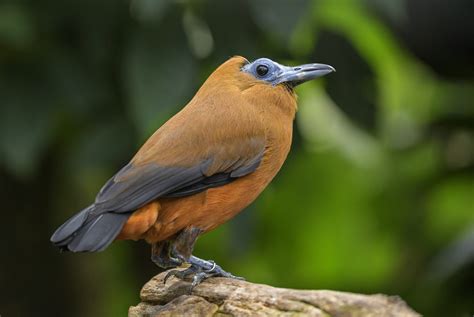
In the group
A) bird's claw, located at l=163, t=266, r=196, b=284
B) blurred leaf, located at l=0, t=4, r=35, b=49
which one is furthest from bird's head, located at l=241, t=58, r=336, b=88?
blurred leaf, located at l=0, t=4, r=35, b=49

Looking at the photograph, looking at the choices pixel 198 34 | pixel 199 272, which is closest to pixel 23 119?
pixel 198 34

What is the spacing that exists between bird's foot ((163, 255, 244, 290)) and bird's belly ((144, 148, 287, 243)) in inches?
5.5

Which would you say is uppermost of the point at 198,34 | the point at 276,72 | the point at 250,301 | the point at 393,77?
the point at 198,34

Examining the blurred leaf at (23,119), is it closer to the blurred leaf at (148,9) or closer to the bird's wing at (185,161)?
the blurred leaf at (148,9)

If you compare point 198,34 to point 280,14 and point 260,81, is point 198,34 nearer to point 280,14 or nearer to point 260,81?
point 280,14

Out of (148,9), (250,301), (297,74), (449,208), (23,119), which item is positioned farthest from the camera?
(449,208)

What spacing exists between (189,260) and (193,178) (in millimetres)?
321

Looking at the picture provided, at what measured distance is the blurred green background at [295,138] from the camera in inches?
237

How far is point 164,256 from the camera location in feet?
15.7

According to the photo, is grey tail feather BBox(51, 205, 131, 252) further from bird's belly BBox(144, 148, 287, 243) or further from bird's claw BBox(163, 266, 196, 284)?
bird's claw BBox(163, 266, 196, 284)

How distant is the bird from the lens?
436cm

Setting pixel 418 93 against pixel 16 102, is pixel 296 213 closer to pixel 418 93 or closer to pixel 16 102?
pixel 418 93

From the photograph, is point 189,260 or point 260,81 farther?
point 260,81

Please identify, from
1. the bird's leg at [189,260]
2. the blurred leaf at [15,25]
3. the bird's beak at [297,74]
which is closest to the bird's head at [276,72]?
the bird's beak at [297,74]
